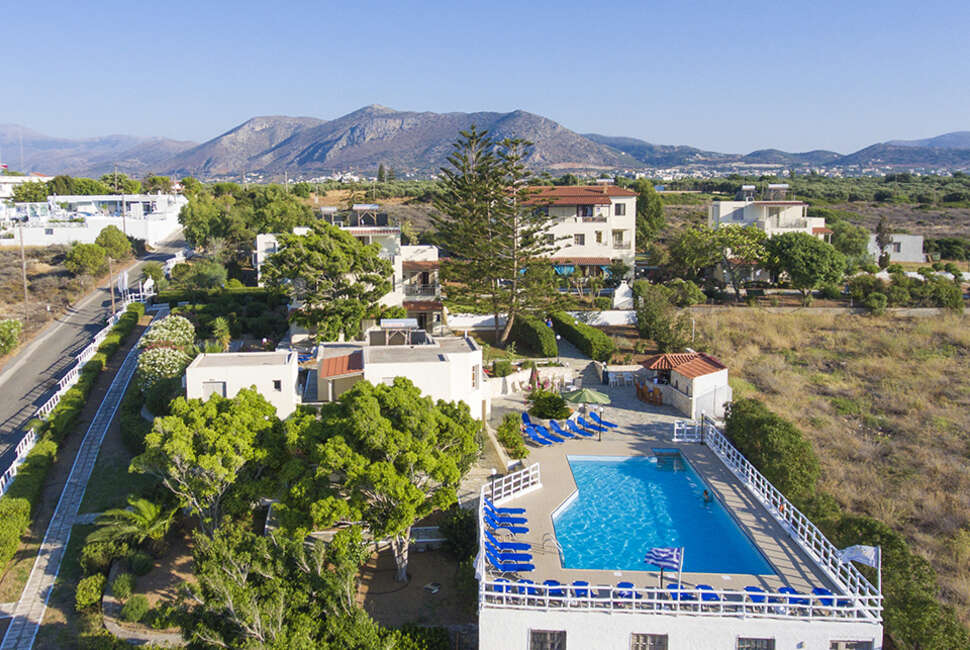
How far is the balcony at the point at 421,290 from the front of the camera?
96.0ft

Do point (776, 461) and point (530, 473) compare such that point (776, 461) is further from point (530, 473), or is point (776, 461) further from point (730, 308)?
point (730, 308)

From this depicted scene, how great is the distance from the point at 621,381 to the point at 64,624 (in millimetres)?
17324

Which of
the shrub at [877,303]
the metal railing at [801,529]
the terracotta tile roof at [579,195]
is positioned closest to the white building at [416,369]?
the metal railing at [801,529]

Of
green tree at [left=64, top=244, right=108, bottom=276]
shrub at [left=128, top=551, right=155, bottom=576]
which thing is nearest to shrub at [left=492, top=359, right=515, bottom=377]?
shrub at [left=128, top=551, right=155, bottom=576]

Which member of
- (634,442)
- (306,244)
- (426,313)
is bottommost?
(634,442)

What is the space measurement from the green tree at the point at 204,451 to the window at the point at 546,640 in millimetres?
6324

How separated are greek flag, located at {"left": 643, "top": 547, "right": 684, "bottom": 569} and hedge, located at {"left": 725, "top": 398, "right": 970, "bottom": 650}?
10.4 feet

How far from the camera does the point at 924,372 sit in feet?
80.8

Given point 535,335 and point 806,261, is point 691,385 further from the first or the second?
point 806,261

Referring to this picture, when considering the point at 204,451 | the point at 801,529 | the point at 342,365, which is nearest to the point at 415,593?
the point at 204,451

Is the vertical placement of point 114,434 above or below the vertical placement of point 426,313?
below

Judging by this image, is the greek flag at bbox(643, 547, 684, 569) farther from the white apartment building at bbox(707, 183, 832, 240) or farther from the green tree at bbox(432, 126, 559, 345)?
the white apartment building at bbox(707, 183, 832, 240)

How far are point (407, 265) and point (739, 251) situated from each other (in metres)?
16.9

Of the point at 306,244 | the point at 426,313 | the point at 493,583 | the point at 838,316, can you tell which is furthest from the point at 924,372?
the point at 306,244
